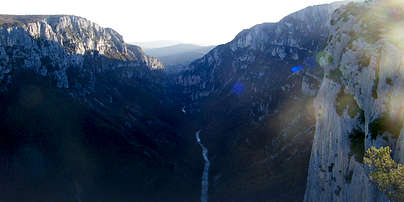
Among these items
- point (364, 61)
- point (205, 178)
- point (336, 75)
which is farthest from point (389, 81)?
point (205, 178)

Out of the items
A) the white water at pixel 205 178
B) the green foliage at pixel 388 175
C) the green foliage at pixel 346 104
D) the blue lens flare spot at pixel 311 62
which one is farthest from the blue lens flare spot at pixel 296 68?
the green foliage at pixel 388 175

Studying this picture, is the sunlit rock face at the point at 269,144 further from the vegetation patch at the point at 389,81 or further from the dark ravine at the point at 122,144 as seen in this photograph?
the vegetation patch at the point at 389,81

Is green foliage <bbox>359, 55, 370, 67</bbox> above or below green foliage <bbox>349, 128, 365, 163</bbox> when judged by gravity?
above

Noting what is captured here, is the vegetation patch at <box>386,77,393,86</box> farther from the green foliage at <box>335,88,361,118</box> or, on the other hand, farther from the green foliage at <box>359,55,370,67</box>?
the green foliage at <box>335,88,361,118</box>

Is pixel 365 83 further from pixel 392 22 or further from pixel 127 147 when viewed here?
pixel 127 147

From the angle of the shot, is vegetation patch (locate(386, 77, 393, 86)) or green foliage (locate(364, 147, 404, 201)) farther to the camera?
vegetation patch (locate(386, 77, 393, 86))

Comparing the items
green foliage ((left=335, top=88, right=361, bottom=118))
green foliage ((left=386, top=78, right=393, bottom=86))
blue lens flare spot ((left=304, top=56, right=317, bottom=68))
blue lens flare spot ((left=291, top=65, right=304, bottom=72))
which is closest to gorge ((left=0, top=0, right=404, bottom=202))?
green foliage ((left=386, top=78, right=393, bottom=86))

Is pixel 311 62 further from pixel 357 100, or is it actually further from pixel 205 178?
pixel 357 100
